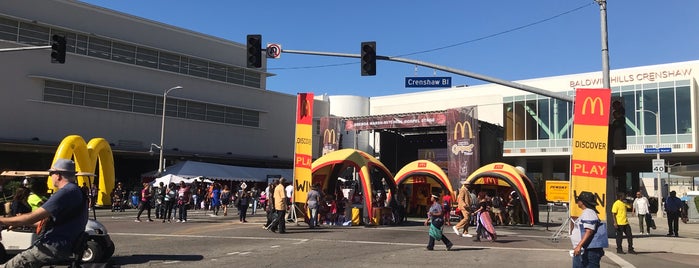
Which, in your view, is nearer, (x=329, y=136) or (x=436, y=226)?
(x=436, y=226)

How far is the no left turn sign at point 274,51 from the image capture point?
18250mm

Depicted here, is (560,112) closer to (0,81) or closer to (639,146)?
(639,146)

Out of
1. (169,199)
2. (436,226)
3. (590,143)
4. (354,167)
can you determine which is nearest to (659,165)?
(590,143)

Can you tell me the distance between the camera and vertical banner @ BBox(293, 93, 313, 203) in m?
20.4

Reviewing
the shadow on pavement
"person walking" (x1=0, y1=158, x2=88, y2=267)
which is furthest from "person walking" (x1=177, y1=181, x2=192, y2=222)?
"person walking" (x1=0, y1=158, x2=88, y2=267)

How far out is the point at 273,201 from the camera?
57.3 ft

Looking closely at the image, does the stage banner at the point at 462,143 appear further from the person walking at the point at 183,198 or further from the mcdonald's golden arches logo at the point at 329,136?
the person walking at the point at 183,198

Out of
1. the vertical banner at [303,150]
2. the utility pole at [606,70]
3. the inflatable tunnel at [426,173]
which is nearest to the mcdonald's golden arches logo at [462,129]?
the inflatable tunnel at [426,173]

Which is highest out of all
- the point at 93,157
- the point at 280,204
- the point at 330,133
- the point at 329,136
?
the point at 330,133

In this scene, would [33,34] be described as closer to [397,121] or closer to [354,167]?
[397,121]

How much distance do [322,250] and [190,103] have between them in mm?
39038

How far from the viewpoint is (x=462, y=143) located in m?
43.2

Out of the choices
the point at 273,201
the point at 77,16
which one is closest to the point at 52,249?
the point at 273,201

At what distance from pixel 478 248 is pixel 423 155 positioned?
126 feet
